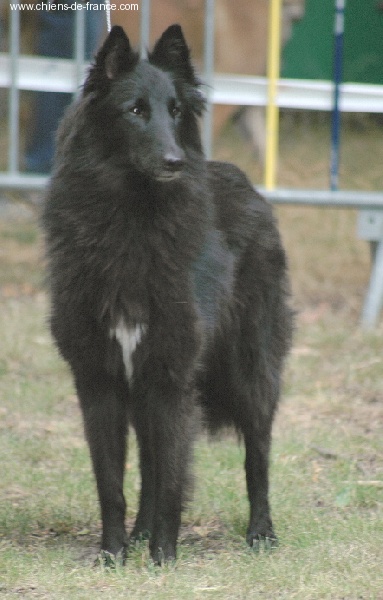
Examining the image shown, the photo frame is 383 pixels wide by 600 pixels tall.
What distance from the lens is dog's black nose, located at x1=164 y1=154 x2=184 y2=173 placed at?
10.5 feet

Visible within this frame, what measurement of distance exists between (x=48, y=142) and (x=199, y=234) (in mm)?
3772

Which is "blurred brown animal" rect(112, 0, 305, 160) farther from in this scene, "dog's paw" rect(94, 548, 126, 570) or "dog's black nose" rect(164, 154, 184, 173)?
"dog's paw" rect(94, 548, 126, 570)

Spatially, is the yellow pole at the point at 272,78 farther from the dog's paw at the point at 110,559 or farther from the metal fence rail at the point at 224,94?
the dog's paw at the point at 110,559

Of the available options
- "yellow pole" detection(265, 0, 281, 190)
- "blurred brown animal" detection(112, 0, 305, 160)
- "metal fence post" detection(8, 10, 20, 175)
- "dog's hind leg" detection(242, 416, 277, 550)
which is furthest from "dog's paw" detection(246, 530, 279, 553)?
"blurred brown animal" detection(112, 0, 305, 160)

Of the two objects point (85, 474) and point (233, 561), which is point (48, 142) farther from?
point (233, 561)

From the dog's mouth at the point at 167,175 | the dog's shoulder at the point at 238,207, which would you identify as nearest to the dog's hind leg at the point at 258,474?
the dog's shoulder at the point at 238,207

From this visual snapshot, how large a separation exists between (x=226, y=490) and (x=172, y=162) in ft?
5.37

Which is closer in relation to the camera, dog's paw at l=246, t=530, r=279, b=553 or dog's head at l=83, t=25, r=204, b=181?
dog's head at l=83, t=25, r=204, b=181

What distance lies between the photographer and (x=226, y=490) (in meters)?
4.27

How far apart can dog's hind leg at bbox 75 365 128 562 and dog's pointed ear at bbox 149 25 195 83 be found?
41.6 inches

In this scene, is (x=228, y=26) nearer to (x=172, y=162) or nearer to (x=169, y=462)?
(x=172, y=162)

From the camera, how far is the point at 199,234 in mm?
3494

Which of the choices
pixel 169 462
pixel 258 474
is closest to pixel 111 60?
pixel 169 462

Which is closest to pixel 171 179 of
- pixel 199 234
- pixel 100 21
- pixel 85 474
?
pixel 199 234
